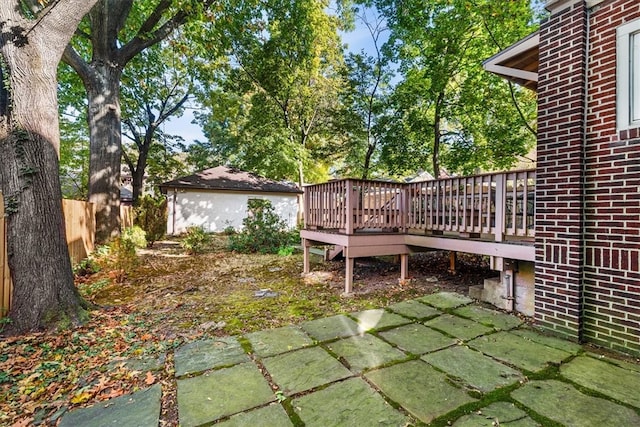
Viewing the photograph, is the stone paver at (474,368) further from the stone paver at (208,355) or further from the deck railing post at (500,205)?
the deck railing post at (500,205)

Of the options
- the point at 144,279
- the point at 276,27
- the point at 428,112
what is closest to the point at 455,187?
the point at 144,279

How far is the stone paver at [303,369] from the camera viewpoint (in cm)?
226

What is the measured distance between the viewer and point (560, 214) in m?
3.10

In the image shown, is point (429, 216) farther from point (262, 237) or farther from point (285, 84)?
point (285, 84)

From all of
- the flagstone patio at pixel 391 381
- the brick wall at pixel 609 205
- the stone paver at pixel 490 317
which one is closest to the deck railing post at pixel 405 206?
the stone paver at pixel 490 317

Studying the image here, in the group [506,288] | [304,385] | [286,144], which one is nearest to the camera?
[304,385]

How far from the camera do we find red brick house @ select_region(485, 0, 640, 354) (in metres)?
2.70

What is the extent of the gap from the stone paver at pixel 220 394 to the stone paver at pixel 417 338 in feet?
4.71

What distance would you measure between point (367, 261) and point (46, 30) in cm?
688

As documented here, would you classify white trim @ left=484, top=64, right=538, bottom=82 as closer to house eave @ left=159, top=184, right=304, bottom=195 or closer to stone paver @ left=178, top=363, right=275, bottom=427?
stone paver @ left=178, top=363, right=275, bottom=427

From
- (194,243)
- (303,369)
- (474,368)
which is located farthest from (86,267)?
(474,368)

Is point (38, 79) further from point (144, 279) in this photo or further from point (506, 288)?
point (506, 288)

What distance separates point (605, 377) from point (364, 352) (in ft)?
6.35

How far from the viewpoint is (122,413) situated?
1.96 m
